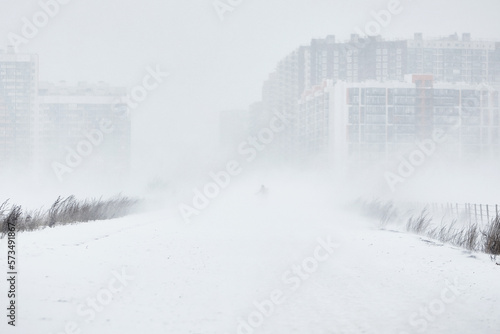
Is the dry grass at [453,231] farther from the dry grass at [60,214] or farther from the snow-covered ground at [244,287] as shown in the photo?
the dry grass at [60,214]

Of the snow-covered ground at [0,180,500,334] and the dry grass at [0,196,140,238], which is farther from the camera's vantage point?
the dry grass at [0,196,140,238]

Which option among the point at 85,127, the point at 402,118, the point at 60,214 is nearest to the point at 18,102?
the point at 85,127

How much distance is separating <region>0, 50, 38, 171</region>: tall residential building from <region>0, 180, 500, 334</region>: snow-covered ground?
414ft

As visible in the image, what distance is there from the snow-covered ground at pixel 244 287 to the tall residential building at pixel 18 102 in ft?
414

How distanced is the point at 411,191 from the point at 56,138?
9003cm

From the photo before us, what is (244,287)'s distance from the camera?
10305 millimetres

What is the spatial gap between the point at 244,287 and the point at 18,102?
139512mm

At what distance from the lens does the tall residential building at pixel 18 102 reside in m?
131

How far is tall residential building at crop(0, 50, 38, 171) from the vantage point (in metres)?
131

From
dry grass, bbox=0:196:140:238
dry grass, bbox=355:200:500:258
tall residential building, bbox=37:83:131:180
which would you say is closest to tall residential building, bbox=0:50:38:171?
tall residential building, bbox=37:83:131:180

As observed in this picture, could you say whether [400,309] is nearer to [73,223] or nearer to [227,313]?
[227,313]

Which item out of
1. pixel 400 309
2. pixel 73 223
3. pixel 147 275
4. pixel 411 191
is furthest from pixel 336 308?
pixel 411 191

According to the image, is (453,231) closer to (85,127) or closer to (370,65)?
(85,127)

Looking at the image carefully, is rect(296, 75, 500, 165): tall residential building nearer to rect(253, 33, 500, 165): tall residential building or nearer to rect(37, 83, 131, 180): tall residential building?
rect(253, 33, 500, 165): tall residential building
